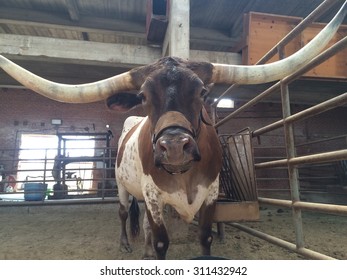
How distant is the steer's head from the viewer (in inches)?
57.8

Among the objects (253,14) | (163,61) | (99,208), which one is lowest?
(99,208)

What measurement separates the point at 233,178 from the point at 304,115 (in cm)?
119

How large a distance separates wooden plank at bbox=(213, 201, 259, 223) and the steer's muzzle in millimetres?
922

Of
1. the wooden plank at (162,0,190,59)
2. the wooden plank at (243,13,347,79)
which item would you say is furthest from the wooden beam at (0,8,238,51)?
the wooden plank at (162,0,190,59)

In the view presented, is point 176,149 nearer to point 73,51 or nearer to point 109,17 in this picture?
Result: point 73,51

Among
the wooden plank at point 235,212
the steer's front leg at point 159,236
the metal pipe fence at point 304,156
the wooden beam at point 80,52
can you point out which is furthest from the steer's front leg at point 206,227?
the wooden beam at point 80,52

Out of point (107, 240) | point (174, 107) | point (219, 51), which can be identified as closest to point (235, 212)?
point (174, 107)

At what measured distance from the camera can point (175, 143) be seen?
1428 millimetres

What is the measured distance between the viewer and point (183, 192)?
2070 millimetres

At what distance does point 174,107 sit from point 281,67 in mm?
863

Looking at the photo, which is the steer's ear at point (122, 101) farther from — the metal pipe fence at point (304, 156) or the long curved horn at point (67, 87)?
the metal pipe fence at point (304, 156)

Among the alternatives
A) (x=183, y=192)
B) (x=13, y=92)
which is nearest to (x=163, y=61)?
Answer: (x=183, y=192)

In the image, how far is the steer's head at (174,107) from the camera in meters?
1.47

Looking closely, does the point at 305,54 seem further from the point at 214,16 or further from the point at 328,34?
the point at 214,16
